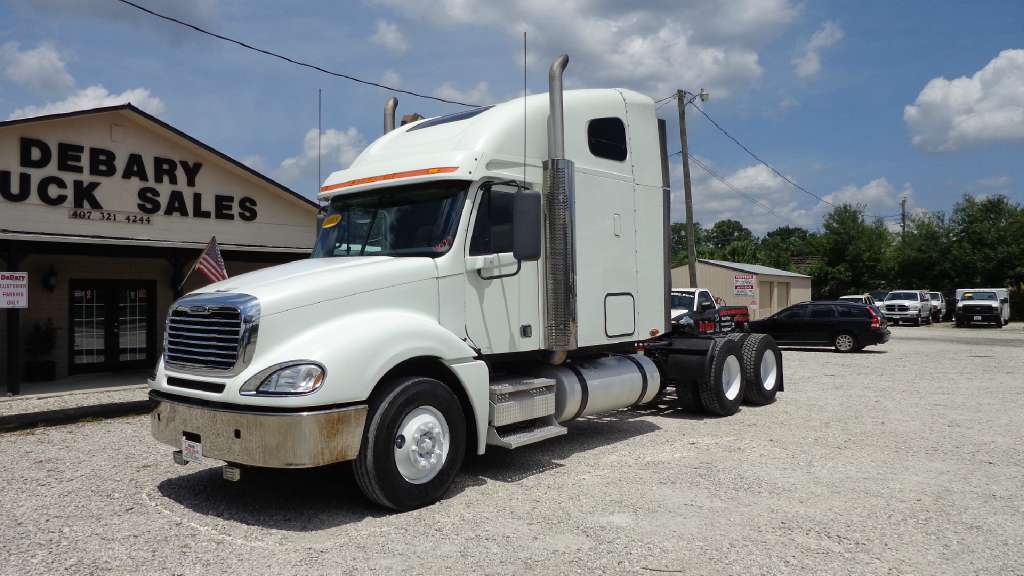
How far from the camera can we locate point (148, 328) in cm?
1634

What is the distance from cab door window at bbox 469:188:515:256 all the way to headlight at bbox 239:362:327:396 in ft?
5.76

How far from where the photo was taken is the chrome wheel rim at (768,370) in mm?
10672

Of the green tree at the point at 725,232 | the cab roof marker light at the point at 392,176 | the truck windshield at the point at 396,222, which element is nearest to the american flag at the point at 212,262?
the cab roof marker light at the point at 392,176

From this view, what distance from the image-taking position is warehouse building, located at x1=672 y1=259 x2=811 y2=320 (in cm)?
3738

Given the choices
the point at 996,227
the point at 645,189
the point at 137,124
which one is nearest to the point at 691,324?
the point at 645,189

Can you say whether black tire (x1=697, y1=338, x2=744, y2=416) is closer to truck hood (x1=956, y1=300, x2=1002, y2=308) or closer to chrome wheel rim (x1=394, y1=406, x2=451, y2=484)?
chrome wheel rim (x1=394, y1=406, x2=451, y2=484)

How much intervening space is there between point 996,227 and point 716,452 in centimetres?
5044

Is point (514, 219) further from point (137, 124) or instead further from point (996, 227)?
point (996, 227)

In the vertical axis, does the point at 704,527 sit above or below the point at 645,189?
below

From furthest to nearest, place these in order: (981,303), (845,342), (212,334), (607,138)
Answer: (981,303) → (845,342) → (607,138) → (212,334)

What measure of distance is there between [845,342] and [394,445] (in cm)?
1896

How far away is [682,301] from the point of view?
61.5 feet

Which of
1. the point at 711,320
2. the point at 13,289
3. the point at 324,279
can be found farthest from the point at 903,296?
the point at 324,279

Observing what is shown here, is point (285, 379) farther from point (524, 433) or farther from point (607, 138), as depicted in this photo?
point (607, 138)
